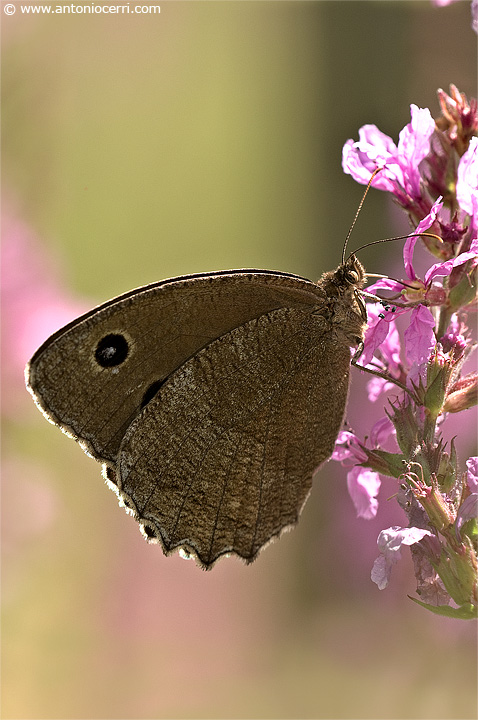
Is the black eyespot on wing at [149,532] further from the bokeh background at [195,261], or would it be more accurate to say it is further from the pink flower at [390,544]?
A: the bokeh background at [195,261]

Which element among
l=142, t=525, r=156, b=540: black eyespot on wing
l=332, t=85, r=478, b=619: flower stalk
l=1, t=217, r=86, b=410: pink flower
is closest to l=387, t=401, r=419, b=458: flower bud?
l=332, t=85, r=478, b=619: flower stalk

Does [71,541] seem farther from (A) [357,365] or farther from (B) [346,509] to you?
(A) [357,365]

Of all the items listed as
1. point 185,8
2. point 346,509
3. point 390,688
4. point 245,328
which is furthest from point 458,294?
point 185,8

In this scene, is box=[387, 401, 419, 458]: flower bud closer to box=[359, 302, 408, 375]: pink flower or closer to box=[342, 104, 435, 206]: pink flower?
box=[359, 302, 408, 375]: pink flower

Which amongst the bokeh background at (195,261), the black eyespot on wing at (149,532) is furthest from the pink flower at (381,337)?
the bokeh background at (195,261)

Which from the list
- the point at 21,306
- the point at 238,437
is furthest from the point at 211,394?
the point at 21,306

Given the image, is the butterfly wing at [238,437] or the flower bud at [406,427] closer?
the flower bud at [406,427]
